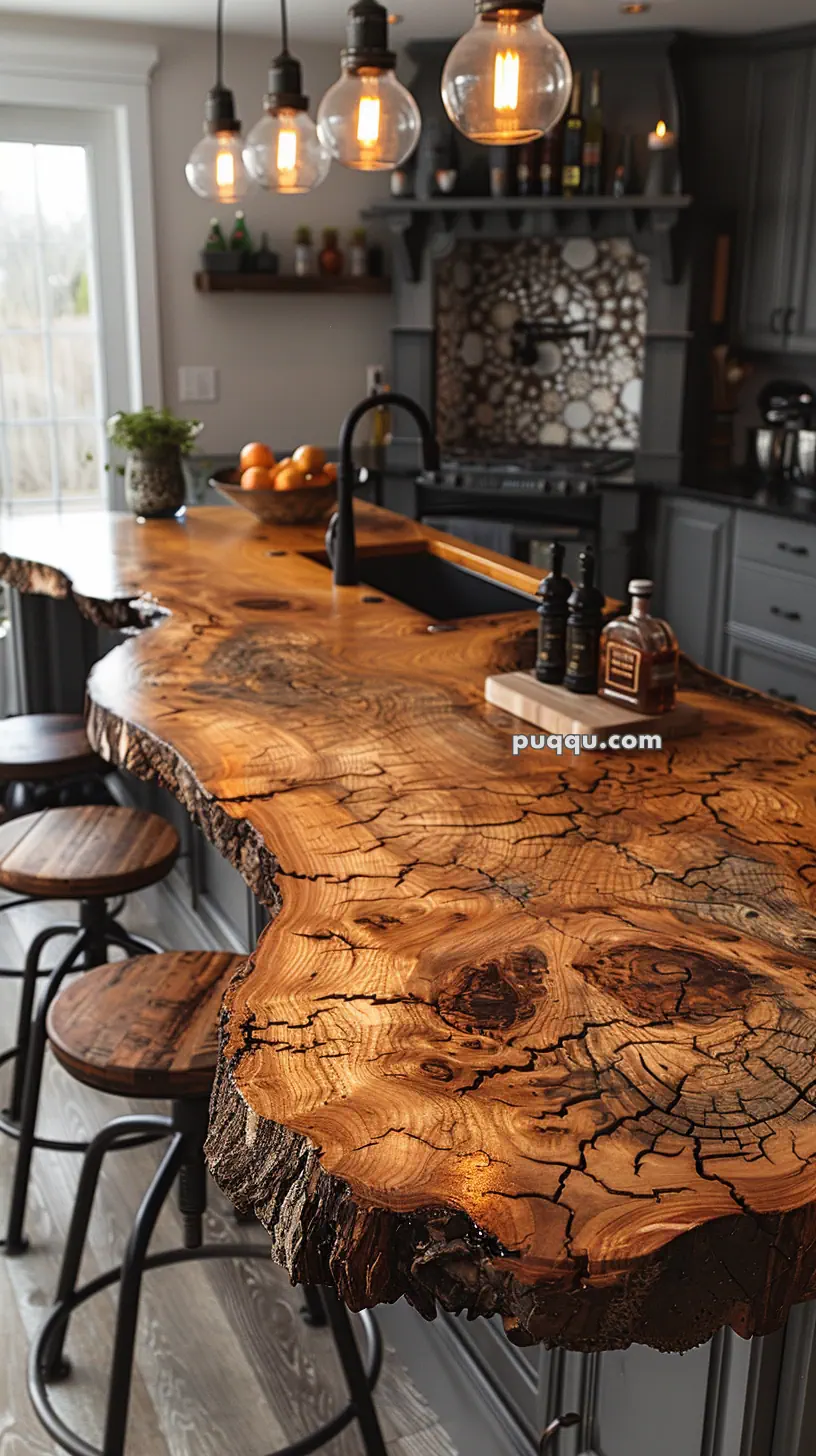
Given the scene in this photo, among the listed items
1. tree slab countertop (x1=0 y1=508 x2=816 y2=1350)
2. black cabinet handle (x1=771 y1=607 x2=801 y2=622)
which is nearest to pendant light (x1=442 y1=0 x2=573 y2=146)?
tree slab countertop (x1=0 y1=508 x2=816 y2=1350)

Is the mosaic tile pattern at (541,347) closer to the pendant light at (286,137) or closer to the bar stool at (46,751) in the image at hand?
the pendant light at (286,137)

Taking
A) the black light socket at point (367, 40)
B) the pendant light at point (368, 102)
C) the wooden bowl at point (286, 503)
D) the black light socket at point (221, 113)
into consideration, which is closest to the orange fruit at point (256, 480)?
the wooden bowl at point (286, 503)

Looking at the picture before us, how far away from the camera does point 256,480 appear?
3.48 m

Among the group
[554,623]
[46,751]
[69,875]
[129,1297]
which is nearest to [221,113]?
[46,751]

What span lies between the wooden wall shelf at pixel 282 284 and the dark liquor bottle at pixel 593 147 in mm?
891

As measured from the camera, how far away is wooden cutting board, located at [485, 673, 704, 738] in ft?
5.91

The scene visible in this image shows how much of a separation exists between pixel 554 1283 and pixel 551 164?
15.5 feet

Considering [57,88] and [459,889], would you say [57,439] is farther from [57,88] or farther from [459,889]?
[459,889]

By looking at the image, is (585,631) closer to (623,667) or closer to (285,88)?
(623,667)

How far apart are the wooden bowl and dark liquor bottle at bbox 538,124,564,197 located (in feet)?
6.54

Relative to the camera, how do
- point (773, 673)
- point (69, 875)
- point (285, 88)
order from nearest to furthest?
point (69, 875) < point (285, 88) < point (773, 673)

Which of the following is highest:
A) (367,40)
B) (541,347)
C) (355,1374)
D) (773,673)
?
(367,40)

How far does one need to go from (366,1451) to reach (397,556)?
2064 millimetres

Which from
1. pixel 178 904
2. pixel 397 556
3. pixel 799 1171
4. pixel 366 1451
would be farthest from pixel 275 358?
pixel 799 1171
